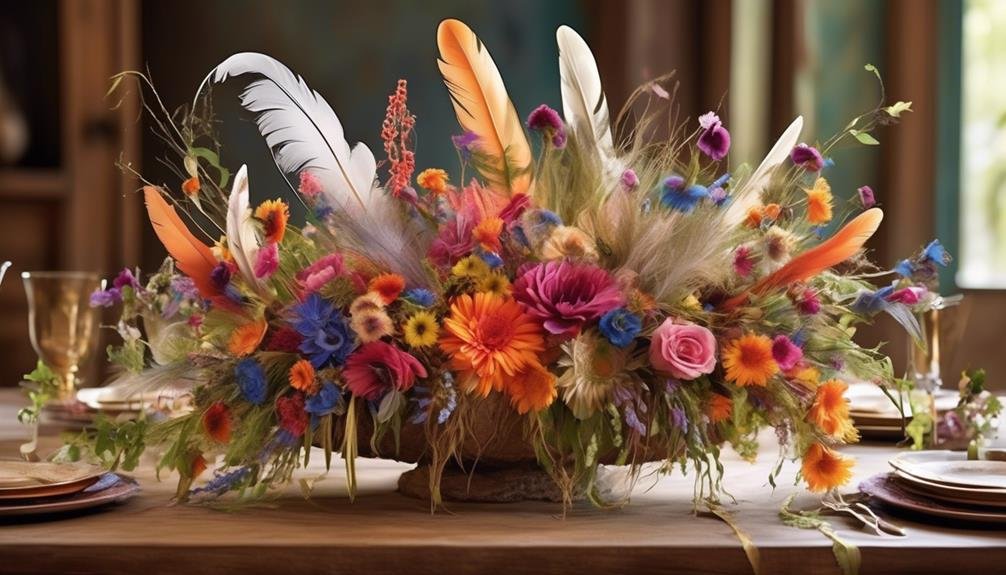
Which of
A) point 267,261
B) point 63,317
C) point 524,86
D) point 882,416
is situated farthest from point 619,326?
point 524,86

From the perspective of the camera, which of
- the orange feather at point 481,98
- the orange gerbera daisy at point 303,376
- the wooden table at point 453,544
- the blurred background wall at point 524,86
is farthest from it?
the blurred background wall at point 524,86

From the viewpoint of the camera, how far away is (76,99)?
2838mm

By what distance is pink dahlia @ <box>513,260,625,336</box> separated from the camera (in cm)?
98

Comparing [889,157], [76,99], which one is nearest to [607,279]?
[889,157]

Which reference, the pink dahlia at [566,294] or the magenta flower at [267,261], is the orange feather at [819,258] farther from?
the magenta flower at [267,261]

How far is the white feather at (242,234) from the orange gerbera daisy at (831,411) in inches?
17.3

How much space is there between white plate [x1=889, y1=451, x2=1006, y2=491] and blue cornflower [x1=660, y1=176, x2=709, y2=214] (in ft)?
0.93

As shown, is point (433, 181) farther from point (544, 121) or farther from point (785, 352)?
point (785, 352)

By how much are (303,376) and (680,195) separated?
0.32m

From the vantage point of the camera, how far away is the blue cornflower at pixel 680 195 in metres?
1.00

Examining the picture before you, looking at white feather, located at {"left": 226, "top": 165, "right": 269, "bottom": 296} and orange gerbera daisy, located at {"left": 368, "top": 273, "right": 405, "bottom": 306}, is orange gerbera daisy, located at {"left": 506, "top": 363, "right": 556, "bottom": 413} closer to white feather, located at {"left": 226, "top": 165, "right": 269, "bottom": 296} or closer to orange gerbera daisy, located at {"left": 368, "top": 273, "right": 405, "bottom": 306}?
orange gerbera daisy, located at {"left": 368, "top": 273, "right": 405, "bottom": 306}

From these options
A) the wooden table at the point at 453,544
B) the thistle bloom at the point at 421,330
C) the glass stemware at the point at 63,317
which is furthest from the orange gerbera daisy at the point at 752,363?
the glass stemware at the point at 63,317

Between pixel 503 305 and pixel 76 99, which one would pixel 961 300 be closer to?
pixel 503 305

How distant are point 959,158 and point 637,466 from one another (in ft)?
6.03
